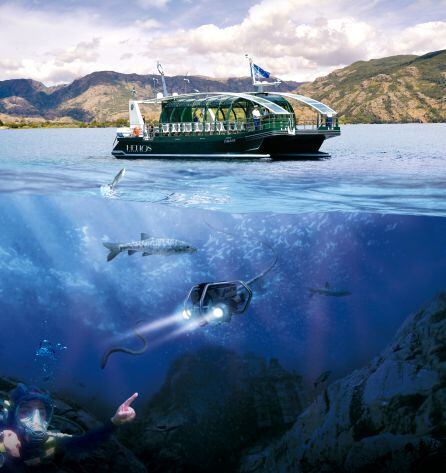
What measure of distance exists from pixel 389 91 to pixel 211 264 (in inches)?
4496

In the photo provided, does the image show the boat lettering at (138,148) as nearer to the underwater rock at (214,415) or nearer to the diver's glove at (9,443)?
the underwater rock at (214,415)

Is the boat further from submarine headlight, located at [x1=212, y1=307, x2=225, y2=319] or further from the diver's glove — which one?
the diver's glove

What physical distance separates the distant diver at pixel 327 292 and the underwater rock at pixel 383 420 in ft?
12.1

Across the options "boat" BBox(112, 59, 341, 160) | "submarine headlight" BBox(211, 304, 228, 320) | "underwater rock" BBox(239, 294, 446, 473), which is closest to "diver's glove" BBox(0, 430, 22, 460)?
"underwater rock" BBox(239, 294, 446, 473)

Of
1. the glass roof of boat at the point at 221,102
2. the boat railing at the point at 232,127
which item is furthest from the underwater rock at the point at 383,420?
the glass roof of boat at the point at 221,102

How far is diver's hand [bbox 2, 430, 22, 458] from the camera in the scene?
642 centimetres

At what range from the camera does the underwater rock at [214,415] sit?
932 centimetres

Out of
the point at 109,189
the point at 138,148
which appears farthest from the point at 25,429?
the point at 138,148

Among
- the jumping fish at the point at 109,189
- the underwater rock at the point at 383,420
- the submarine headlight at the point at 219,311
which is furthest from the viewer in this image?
the jumping fish at the point at 109,189

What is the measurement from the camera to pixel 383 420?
7.44m

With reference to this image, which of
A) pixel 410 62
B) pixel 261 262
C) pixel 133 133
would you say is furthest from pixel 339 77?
pixel 261 262

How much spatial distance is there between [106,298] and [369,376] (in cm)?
877

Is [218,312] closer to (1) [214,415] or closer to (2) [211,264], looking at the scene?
(1) [214,415]

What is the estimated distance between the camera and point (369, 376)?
8.46 meters
